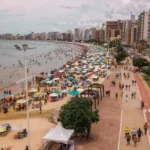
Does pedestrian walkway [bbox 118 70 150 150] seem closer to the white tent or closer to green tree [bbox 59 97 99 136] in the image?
green tree [bbox 59 97 99 136]

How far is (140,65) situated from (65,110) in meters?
37.8

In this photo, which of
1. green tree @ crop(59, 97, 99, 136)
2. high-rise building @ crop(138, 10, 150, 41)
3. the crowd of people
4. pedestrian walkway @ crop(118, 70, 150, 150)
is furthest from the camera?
high-rise building @ crop(138, 10, 150, 41)

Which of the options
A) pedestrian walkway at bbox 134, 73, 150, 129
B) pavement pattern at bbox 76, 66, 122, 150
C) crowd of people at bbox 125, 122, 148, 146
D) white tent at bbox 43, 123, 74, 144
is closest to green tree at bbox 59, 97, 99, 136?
white tent at bbox 43, 123, 74, 144

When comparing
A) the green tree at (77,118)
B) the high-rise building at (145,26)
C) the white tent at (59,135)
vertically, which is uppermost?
the high-rise building at (145,26)

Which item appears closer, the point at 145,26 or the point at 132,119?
the point at 132,119

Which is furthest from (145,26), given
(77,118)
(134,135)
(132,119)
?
(77,118)

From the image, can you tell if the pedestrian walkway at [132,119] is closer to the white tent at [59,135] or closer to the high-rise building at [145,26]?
the white tent at [59,135]

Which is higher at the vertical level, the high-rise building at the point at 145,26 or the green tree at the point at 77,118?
the high-rise building at the point at 145,26

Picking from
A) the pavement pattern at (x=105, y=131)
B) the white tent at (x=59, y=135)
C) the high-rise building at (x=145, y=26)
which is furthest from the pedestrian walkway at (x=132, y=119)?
the high-rise building at (x=145, y=26)

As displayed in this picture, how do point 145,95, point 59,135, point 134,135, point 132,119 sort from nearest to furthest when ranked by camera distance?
1. point 59,135
2. point 134,135
3. point 132,119
4. point 145,95

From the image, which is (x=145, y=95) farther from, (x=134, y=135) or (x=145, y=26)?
(x=145, y=26)

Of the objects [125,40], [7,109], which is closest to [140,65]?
[7,109]

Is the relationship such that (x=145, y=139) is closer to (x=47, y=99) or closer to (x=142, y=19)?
(x=47, y=99)

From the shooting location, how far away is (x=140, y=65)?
53875 mm
